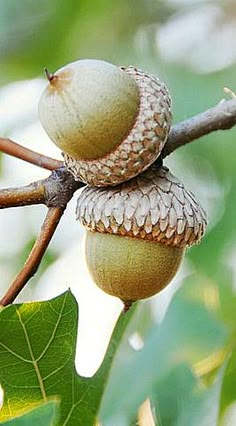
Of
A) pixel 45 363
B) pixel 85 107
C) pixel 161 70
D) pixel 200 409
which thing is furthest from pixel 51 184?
pixel 161 70

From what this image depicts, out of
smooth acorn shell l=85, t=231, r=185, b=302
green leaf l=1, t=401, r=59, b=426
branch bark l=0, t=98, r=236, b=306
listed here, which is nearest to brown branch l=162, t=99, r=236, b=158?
branch bark l=0, t=98, r=236, b=306

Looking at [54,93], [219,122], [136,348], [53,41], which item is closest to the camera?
[54,93]

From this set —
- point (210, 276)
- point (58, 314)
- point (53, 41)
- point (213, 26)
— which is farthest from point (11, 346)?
point (213, 26)

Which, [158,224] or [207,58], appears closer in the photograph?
[158,224]

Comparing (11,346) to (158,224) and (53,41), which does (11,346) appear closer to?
(158,224)

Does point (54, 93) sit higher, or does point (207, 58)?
point (207, 58)

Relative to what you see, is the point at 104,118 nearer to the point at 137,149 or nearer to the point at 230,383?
the point at 137,149

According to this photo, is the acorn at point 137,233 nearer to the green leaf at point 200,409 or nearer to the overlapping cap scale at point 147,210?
the overlapping cap scale at point 147,210

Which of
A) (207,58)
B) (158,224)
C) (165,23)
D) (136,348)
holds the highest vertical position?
(165,23)
